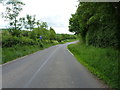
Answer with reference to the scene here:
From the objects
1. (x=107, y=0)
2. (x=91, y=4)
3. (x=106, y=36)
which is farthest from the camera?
(x=106, y=36)

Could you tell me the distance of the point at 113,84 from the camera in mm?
5875

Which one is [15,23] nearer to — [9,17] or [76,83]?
[9,17]

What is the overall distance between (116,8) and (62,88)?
7.05 metres

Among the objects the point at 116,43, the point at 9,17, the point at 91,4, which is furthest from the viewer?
the point at 9,17

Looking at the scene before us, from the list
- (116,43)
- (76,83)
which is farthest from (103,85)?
(116,43)

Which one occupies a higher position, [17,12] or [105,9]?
[17,12]

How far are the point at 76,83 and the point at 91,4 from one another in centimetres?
572

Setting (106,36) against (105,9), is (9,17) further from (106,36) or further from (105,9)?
(105,9)

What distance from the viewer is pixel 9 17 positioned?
26.2 m

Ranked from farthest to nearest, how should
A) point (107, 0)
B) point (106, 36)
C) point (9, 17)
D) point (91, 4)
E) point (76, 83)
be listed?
point (9, 17) → point (106, 36) → point (91, 4) → point (107, 0) → point (76, 83)

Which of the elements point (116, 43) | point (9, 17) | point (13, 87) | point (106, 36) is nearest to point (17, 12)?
point (9, 17)

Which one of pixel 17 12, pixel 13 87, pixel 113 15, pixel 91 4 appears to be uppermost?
pixel 17 12

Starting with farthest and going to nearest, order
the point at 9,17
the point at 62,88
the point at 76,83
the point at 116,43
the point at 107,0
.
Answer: the point at 9,17
the point at 116,43
the point at 107,0
the point at 76,83
the point at 62,88

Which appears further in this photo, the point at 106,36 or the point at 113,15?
the point at 106,36
